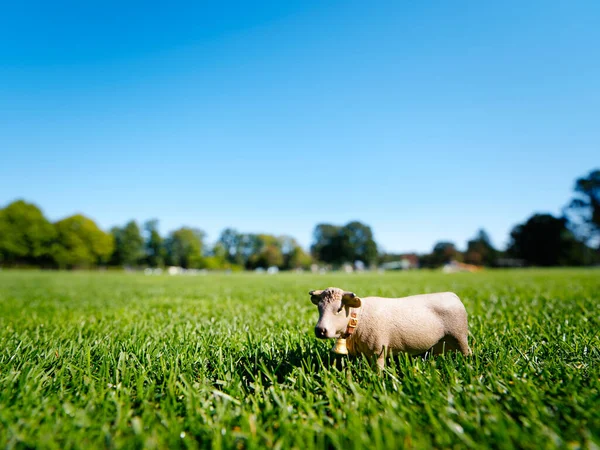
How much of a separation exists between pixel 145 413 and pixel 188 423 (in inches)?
10.2

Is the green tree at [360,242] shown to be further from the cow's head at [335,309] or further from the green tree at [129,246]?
the cow's head at [335,309]

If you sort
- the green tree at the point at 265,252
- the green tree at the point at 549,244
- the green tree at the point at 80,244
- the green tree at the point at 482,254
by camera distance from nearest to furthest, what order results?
the green tree at the point at 549,244, the green tree at the point at 80,244, the green tree at the point at 482,254, the green tree at the point at 265,252

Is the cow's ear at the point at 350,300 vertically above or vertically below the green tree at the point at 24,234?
below

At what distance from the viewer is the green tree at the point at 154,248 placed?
316ft

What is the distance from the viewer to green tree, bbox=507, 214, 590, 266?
227ft

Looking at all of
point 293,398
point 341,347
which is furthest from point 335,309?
point 293,398

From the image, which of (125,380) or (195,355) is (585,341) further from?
(125,380)

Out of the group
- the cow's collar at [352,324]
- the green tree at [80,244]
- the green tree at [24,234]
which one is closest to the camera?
the cow's collar at [352,324]

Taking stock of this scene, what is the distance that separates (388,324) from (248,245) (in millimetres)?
117610

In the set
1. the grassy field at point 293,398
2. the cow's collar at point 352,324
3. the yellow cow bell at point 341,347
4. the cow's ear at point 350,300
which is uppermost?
the cow's ear at point 350,300

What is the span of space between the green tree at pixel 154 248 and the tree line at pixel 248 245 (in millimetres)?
293

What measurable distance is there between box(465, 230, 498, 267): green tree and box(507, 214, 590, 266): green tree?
19.5 meters

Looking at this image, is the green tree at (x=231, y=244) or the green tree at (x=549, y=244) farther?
the green tree at (x=231, y=244)

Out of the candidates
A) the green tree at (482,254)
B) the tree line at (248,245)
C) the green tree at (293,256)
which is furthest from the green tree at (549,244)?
the green tree at (293,256)
